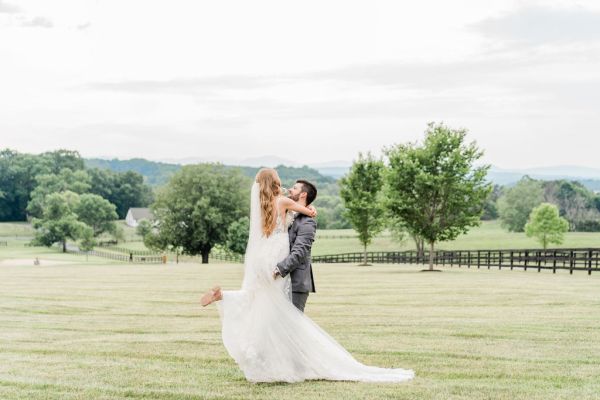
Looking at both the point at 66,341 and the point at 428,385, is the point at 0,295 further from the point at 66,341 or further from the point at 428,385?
→ the point at 428,385

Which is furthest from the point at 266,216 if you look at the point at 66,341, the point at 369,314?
the point at 369,314

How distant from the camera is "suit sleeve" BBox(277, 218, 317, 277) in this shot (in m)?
9.23

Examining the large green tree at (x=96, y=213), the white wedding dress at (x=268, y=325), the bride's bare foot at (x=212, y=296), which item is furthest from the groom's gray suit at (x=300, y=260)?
the large green tree at (x=96, y=213)

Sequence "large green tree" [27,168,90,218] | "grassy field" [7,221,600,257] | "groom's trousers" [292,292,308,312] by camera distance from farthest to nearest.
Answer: "large green tree" [27,168,90,218], "grassy field" [7,221,600,257], "groom's trousers" [292,292,308,312]

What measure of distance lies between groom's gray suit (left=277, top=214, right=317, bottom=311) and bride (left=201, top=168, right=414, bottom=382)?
0.35ft

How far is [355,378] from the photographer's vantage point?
9.58 m

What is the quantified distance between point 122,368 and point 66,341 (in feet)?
11.8

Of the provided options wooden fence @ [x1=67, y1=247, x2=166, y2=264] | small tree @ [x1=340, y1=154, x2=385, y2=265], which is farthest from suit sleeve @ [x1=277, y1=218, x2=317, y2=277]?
wooden fence @ [x1=67, y1=247, x2=166, y2=264]

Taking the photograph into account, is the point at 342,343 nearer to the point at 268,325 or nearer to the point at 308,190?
the point at 268,325

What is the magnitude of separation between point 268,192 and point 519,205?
116994 millimetres

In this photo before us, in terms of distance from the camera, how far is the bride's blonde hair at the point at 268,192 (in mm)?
9242

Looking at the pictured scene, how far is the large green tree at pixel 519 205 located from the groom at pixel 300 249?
374ft

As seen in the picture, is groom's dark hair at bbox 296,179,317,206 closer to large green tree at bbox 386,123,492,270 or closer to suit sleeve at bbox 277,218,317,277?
suit sleeve at bbox 277,218,317,277

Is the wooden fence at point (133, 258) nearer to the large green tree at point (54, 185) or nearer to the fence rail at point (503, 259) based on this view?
the fence rail at point (503, 259)
